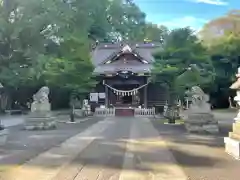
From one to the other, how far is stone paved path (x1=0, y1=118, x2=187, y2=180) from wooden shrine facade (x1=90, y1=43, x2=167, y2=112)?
2305 centimetres

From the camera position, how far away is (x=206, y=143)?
37.7ft

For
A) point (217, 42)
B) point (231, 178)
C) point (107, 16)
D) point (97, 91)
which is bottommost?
point (231, 178)

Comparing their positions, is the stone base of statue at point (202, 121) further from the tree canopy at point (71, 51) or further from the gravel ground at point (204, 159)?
the tree canopy at point (71, 51)

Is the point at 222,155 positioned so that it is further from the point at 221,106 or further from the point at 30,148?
the point at 221,106

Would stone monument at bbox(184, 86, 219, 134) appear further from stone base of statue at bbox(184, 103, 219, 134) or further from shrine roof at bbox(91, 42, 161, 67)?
shrine roof at bbox(91, 42, 161, 67)

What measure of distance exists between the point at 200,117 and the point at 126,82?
19841 mm

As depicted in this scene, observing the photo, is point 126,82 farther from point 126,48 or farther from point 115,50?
point 115,50

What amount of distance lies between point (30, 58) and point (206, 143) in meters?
16.9

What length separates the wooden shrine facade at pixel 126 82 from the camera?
3422 centimetres

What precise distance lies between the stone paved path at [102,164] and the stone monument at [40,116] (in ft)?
18.7

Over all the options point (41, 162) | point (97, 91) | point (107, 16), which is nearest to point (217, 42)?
point (97, 91)

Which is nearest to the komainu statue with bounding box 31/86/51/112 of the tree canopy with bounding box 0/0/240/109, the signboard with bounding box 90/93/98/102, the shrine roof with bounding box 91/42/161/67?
the tree canopy with bounding box 0/0/240/109

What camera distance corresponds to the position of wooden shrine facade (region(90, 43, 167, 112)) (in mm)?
34219

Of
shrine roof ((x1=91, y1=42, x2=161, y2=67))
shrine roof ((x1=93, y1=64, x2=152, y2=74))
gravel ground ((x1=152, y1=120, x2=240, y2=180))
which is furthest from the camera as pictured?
shrine roof ((x1=91, y1=42, x2=161, y2=67))
